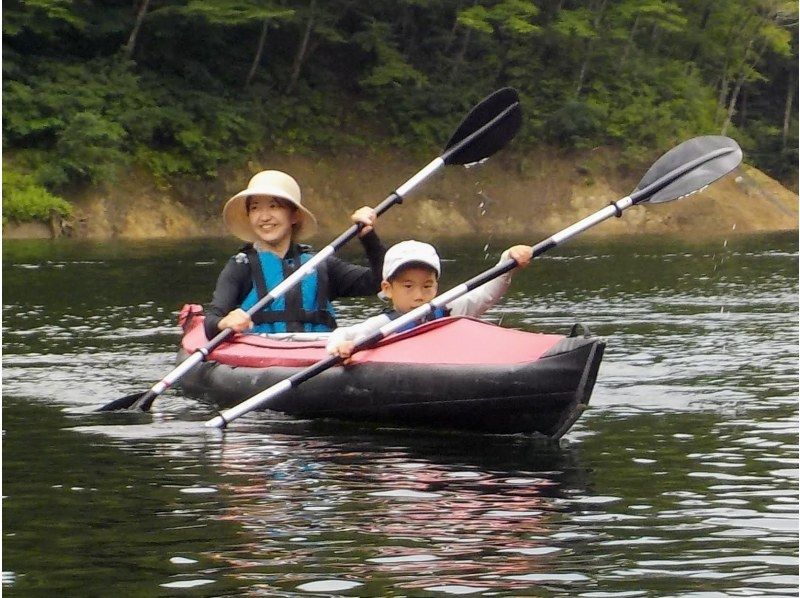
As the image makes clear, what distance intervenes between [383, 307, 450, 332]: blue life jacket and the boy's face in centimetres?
6

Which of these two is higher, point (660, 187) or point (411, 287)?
point (660, 187)

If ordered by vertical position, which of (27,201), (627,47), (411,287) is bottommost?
(411,287)

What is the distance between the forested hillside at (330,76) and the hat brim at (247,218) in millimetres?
19271

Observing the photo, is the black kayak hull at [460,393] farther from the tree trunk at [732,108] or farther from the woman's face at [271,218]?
the tree trunk at [732,108]

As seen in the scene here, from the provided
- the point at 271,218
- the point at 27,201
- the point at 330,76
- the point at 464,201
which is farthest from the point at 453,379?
the point at 330,76

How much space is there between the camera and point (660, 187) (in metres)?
9.48

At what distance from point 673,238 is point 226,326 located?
967 inches

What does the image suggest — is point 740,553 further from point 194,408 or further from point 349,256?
point 349,256

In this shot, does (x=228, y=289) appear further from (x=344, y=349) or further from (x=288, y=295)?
(x=344, y=349)

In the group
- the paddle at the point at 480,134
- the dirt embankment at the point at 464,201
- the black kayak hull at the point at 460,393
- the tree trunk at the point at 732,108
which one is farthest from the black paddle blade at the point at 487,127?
the tree trunk at the point at 732,108

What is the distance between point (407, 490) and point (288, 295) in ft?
10.1

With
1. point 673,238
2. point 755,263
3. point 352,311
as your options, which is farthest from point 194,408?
point 673,238

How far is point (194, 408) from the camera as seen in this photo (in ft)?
31.8

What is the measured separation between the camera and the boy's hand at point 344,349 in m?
8.39
